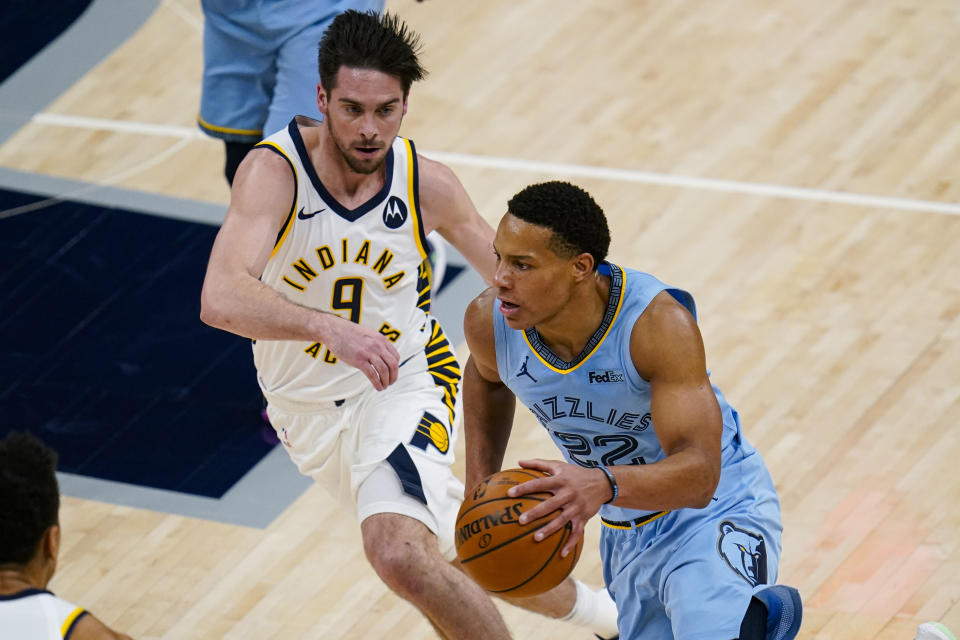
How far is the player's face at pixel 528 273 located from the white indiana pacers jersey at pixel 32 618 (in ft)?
4.85

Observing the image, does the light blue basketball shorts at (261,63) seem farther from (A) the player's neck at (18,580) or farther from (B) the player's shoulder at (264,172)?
(A) the player's neck at (18,580)

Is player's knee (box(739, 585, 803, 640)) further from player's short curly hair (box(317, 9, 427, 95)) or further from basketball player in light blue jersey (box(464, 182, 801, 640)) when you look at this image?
player's short curly hair (box(317, 9, 427, 95))

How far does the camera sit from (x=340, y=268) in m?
5.39

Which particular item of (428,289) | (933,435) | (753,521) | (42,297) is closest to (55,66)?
(42,297)

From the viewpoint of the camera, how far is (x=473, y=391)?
4.95 metres

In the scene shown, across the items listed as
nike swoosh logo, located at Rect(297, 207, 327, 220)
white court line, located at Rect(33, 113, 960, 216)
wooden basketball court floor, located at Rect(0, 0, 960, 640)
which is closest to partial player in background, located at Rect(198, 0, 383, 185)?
nike swoosh logo, located at Rect(297, 207, 327, 220)

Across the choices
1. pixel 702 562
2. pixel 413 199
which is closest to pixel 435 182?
pixel 413 199

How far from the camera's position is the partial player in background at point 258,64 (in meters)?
6.87

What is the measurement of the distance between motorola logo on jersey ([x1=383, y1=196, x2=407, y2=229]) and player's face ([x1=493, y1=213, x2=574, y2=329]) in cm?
108

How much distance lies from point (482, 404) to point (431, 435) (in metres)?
0.56

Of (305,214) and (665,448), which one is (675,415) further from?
(305,214)

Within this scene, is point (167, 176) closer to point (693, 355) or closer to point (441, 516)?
point (441, 516)

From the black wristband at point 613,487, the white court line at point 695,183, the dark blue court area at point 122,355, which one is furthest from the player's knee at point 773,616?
the white court line at point 695,183

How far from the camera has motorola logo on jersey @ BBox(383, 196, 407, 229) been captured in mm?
5434
